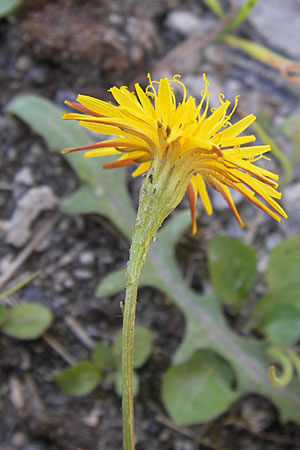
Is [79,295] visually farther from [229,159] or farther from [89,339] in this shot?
[229,159]

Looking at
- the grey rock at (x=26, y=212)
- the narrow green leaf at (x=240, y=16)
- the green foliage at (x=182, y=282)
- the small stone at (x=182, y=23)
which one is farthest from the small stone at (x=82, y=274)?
the narrow green leaf at (x=240, y=16)

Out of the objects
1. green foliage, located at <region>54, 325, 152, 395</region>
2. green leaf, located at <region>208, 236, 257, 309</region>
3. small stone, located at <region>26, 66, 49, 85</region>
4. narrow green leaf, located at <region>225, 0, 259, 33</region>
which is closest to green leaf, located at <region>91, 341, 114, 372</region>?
green foliage, located at <region>54, 325, 152, 395</region>

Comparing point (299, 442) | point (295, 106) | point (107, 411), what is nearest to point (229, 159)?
point (107, 411)

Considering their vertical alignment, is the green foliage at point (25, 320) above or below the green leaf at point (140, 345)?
above

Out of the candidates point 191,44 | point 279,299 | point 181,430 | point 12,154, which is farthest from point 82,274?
point 191,44

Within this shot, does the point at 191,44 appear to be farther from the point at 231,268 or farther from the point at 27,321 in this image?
the point at 27,321

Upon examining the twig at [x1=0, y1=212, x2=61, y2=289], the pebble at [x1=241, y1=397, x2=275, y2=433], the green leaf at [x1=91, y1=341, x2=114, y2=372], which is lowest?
the pebble at [x1=241, y1=397, x2=275, y2=433]

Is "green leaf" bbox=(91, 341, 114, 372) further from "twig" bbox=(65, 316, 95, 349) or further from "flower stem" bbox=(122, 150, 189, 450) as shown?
"flower stem" bbox=(122, 150, 189, 450)

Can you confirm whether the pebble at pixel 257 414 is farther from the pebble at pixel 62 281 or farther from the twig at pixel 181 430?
the pebble at pixel 62 281
